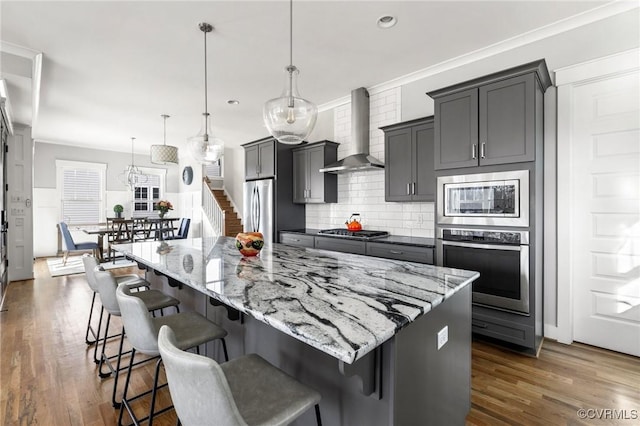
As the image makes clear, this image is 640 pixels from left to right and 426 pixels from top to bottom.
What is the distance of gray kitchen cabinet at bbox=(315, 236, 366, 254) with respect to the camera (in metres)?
3.81

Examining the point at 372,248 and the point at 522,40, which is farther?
the point at 372,248

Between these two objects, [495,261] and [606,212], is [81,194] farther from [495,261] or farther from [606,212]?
[606,212]

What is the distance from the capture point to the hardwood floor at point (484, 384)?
1928 millimetres

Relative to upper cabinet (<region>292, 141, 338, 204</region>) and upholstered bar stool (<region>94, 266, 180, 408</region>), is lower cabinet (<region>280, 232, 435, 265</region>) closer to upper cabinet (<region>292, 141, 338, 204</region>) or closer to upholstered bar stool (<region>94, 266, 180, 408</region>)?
upper cabinet (<region>292, 141, 338, 204</region>)

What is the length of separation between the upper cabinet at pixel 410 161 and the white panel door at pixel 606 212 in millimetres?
1277

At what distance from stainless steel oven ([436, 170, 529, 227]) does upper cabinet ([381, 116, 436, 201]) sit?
374 millimetres

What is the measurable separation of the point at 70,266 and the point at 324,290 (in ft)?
24.0

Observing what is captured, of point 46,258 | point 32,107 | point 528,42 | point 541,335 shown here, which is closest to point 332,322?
point 541,335

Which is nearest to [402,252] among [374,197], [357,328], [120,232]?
[374,197]

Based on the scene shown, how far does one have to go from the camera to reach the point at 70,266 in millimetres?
6559

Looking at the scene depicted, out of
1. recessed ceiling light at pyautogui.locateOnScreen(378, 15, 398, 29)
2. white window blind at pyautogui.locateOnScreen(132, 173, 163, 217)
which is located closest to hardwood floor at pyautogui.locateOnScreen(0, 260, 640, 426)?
recessed ceiling light at pyautogui.locateOnScreen(378, 15, 398, 29)

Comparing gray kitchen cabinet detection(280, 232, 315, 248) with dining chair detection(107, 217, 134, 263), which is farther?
dining chair detection(107, 217, 134, 263)

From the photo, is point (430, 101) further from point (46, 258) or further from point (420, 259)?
point (46, 258)

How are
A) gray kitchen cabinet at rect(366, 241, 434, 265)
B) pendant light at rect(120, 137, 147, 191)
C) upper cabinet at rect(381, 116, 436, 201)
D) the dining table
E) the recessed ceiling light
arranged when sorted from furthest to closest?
1. pendant light at rect(120, 137, 147, 191)
2. the dining table
3. upper cabinet at rect(381, 116, 436, 201)
4. gray kitchen cabinet at rect(366, 241, 434, 265)
5. the recessed ceiling light
